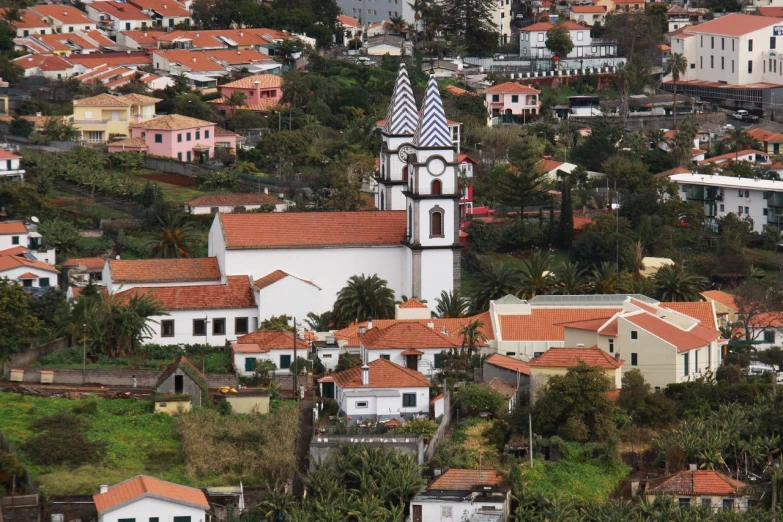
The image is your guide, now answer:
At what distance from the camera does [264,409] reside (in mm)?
65875

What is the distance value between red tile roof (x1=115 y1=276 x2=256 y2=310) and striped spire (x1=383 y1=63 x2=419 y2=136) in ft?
30.1

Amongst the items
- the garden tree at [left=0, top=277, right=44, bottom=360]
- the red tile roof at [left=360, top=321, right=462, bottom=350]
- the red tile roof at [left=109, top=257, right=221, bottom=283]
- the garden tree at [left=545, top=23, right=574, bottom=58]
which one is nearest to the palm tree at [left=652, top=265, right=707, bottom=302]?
the red tile roof at [left=360, top=321, right=462, bottom=350]

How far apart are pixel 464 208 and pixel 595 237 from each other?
771cm

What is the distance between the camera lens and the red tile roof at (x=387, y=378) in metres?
65.8

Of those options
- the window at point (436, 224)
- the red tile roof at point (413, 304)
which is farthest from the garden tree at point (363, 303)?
the window at point (436, 224)

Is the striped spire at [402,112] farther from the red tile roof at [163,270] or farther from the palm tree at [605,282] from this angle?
the red tile roof at [163,270]

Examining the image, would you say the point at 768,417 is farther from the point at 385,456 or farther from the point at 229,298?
the point at 229,298

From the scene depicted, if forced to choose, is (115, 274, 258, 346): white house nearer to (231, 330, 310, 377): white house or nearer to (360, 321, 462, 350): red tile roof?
(231, 330, 310, 377): white house

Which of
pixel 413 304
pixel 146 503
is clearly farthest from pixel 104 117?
pixel 146 503

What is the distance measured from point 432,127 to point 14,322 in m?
14.8

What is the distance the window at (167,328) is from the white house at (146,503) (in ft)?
43.3

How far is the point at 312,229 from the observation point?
245ft

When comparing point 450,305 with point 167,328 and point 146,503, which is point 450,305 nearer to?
point 167,328

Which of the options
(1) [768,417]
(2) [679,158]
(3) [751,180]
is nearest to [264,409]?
(1) [768,417]
